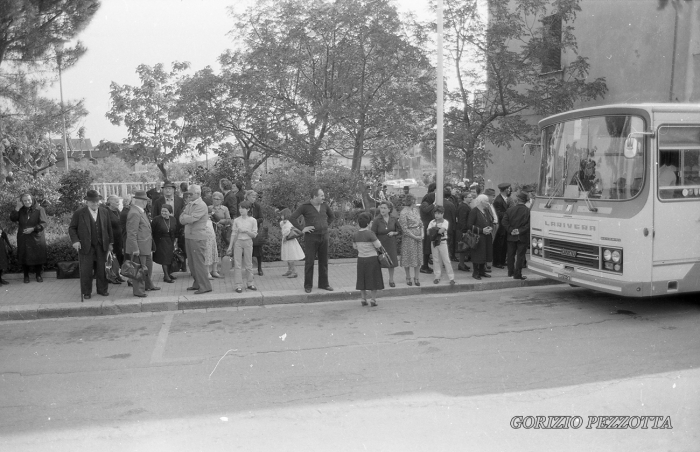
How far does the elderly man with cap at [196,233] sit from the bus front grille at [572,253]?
5356mm

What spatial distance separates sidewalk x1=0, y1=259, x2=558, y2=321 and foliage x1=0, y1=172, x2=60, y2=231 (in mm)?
2522

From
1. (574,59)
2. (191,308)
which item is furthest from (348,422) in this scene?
(574,59)

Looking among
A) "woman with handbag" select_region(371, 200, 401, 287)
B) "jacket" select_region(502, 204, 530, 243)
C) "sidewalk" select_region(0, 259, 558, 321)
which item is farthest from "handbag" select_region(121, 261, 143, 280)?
"jacket" select_region(502, 204, 530, 243)

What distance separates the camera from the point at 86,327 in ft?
27.9

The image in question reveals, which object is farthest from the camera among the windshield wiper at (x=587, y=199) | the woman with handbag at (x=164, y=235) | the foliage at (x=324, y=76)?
the foliage at (x=324, y=76)

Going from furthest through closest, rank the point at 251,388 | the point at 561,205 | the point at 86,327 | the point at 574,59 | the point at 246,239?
1. the point at 574,59
2. the point at 246,239
3. the point at 561,205
4. the point at 86,327
5. the point at 251,388

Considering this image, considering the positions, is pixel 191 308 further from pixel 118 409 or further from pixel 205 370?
pixel 118 409

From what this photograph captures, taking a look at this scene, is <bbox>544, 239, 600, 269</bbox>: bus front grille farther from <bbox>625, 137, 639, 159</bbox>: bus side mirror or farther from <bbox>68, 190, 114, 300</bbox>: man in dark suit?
<bbox>68, 190, 114, 300</bbox>: man in dark suit

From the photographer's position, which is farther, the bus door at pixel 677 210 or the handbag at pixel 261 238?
the handbag at pixel 261 238

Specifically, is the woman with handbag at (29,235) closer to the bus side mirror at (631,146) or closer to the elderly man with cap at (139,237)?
the elderly man with cap at (139,237)

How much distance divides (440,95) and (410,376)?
7.42 metres

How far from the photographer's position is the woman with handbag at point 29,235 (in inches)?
432

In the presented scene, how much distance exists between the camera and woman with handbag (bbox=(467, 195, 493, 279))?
1101cm

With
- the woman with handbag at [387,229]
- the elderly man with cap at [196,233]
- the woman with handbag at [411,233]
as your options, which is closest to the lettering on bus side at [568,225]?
the woman with handbag at [411,233]
